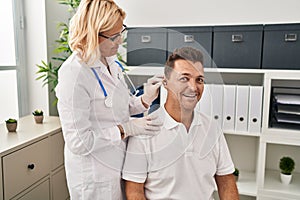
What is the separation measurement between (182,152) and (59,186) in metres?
1.26

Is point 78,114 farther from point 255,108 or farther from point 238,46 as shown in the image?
point 238,46

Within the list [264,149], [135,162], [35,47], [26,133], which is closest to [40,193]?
[26,133]

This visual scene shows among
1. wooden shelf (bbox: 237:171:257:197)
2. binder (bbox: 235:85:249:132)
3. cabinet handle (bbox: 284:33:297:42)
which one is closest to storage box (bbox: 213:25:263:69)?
cabinet handle (bbox: 284:33:297:42)

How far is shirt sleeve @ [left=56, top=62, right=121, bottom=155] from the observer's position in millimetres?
925

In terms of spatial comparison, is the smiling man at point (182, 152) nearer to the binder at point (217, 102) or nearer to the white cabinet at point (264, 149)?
the binder at point (217, 102)

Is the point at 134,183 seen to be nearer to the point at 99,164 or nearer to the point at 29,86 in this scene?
the point at 99,164

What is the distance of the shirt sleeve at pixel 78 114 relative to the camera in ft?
3.03

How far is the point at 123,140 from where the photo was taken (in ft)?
3.18

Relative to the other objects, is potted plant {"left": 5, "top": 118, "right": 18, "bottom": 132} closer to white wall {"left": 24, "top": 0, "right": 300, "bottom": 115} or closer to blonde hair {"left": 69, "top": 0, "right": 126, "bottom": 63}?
white wall {"left": 24, "top": 0, "right": 300, "bottom": 115}

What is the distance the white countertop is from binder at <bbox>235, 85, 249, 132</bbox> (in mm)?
1079

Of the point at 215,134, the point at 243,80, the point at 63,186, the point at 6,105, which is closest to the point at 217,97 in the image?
the point at 215,134

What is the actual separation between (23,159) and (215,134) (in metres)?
1.07

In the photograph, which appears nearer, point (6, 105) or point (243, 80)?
point (243, 80)

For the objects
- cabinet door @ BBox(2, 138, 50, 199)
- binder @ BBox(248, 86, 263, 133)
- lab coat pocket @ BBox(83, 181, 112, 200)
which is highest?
binder @ BBox(248, 86, 263, 133)
